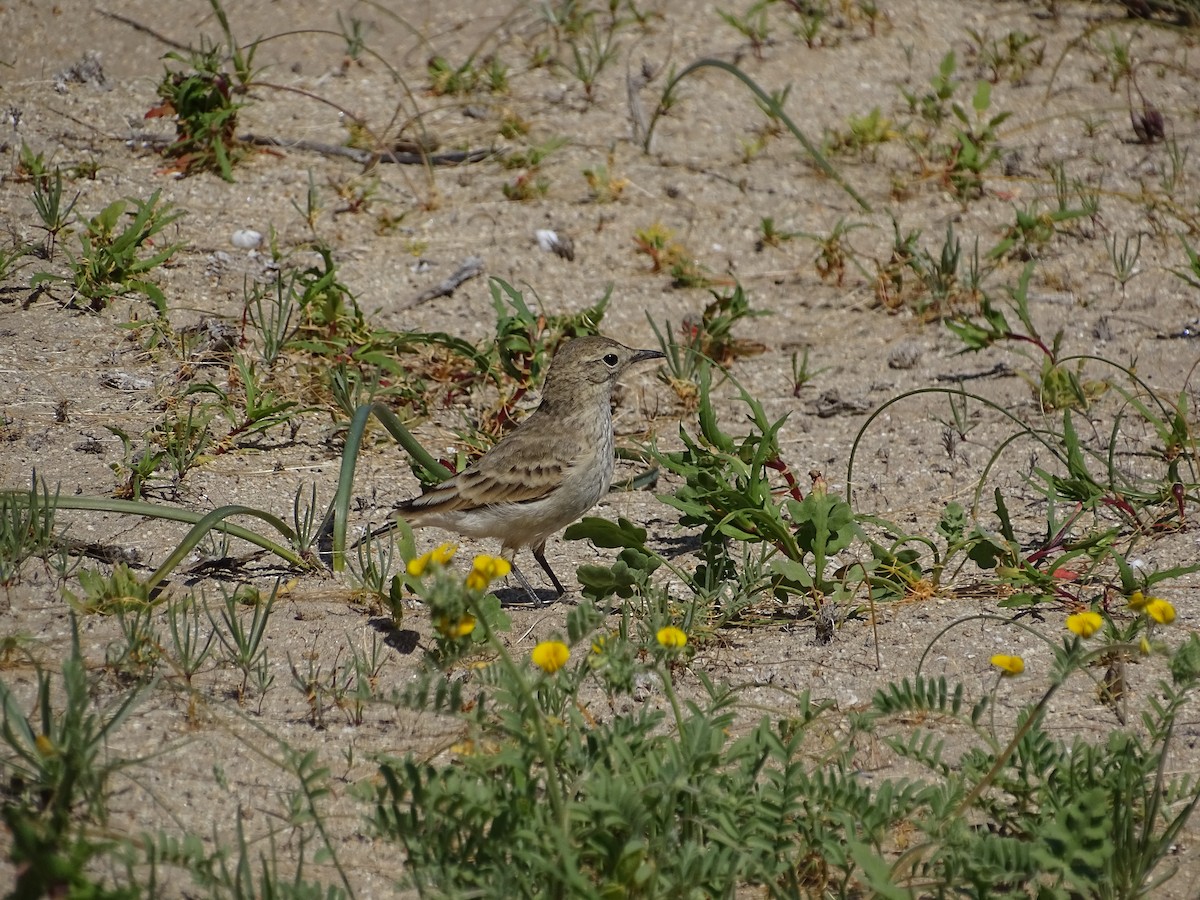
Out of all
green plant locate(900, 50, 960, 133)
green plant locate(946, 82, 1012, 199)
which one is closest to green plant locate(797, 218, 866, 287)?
green plant locate(946, 82, 1012, 199)

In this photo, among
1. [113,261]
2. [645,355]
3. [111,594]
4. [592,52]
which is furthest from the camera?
[592,52]

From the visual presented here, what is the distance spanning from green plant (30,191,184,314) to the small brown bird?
81.1 inches

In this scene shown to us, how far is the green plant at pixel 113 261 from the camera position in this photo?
6.72 meters

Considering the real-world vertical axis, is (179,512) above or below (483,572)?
below

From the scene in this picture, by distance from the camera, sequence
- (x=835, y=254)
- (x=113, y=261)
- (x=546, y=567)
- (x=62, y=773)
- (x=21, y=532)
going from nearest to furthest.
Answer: (x=62, y=773) → (x=21, y=532) → (x=546, y=567) → (x=113, y=261) → (x=835, y=254)

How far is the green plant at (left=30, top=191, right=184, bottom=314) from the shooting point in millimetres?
6719

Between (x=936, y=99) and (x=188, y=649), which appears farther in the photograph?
(x=936, y=99)

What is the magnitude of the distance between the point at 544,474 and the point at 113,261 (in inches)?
106

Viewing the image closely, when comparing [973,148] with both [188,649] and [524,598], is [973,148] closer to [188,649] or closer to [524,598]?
[524,598]

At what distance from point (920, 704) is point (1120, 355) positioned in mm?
3932

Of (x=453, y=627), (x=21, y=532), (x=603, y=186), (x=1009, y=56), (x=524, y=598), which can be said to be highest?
(x=1009, y=56)

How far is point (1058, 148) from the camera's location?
27.7 ft

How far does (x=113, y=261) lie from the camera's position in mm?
6793

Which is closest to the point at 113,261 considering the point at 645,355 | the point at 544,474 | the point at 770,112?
the point at 544,474
